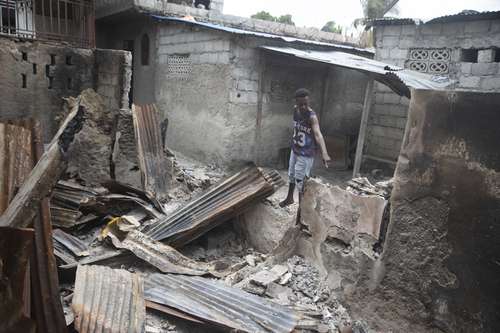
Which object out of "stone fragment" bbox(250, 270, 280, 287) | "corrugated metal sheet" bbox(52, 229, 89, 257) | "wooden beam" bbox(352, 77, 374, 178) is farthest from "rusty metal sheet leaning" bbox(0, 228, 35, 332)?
"wooden beam" bbox(352, 77, 374, 178)

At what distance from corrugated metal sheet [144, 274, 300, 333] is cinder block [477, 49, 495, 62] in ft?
21.0

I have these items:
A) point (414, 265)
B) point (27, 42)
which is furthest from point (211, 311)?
point (27, 42)

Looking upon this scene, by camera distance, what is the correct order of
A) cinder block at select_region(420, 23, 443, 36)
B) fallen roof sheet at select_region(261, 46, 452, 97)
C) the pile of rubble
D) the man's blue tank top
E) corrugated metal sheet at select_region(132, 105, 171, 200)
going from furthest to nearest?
cinder block at select_region(420, 23, 443, 36), fallen roof sheet at select_region(261, 46, 452, 97), corrugated metal sheet at select_region(132, 105, 171, 200), the man's blue tank top, the pile of rubble

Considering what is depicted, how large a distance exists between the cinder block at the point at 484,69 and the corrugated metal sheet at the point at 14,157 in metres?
7.36

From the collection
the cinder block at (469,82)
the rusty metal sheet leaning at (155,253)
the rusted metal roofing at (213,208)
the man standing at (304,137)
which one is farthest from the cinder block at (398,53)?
the rusty metal sheet leaning at (155,253)

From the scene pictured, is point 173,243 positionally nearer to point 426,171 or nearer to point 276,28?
point 426,171

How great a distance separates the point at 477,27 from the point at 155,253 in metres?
6.87

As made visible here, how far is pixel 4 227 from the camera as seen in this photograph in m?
1.71

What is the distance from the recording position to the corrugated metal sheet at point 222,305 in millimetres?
2826

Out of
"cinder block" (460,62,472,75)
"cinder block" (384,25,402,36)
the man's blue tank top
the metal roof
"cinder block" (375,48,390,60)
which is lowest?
the man's blue tank top

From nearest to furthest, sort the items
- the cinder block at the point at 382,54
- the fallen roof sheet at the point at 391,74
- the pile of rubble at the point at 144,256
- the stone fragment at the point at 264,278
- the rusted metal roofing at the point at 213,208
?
1. the pile of rubble at the point at 144,256
2. the stone fragment at the point at 264,278
3. the rusted metal roofing at the point at 213,208
4. the fallen roof sheet at the point at 391,74
5. the cinder block at the point at 382,54

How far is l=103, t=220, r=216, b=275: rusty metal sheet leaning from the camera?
152 inches

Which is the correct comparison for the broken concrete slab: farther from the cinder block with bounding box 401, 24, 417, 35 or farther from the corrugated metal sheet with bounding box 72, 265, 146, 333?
the cinder block with bounding box 401, 24, 417, 35

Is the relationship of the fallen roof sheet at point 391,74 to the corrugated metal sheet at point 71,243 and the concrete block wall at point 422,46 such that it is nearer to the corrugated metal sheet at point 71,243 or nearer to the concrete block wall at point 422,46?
the concrete block wall at point 422,46
